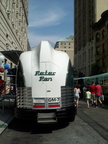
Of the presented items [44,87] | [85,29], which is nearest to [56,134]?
[44,87]

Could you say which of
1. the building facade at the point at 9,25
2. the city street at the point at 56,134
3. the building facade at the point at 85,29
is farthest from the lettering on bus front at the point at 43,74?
the building facade at the point at 85,29

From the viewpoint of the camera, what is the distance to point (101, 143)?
550 centimetres

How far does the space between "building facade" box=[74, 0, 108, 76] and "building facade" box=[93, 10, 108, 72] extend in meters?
3.98

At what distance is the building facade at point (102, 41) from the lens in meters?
47.4

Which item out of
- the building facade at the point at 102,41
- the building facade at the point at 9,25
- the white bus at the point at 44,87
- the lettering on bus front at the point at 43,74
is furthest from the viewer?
the building facade at the point at 102,41

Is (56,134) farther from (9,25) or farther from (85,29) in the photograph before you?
(85,29)

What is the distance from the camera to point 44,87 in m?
6.80

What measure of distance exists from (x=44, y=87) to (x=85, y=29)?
68227 mm

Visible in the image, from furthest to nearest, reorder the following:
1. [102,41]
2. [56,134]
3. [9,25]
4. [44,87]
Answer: [102,41] → [9,25] → [44,87] → [56,134]

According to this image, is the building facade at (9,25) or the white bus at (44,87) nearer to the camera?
the white bus at (44,87)

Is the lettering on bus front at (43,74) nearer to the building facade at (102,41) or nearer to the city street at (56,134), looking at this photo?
the city street at (56,134)

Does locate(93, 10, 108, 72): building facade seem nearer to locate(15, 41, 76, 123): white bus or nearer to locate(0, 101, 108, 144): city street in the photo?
locate(0, 101, 108, 144): city street

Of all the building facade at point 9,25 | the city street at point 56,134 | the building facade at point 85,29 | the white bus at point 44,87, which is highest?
the building facade at point 85,29

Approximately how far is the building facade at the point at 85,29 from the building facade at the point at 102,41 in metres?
3.98
